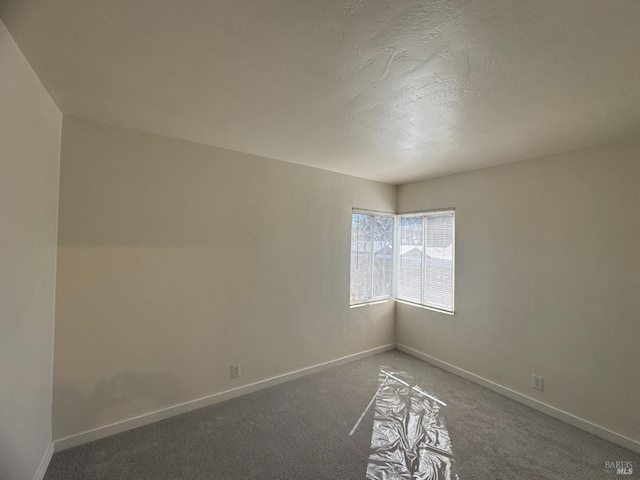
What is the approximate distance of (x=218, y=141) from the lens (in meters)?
2.43

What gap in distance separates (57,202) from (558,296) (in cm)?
416

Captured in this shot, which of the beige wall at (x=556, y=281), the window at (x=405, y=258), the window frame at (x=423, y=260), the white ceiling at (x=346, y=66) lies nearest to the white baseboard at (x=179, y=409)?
the window at (x=405, y=258)

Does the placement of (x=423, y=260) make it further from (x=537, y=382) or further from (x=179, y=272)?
(x=179, y=272)

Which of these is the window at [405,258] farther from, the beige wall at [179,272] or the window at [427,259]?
the beige wall at [179,272]

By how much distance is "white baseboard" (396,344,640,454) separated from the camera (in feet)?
6.82

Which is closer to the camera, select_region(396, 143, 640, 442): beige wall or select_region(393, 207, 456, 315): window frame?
select_region(396, 143, 640, 442): beige wall

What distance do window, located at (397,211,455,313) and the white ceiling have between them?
1.43m

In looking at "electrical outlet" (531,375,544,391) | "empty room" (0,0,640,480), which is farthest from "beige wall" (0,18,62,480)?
"electrical outlet" (531,375,544,391)

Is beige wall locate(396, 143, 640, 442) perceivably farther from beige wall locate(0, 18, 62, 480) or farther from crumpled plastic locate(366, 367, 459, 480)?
beige wall locate(0, 18, 62, 480)

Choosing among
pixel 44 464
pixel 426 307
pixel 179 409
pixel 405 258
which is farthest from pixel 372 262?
pixel 44 464

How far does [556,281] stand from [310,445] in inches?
101

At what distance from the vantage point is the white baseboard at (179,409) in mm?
1950

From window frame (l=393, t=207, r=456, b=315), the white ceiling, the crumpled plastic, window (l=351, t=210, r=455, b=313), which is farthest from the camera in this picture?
window (l=351, t=210, r=455, b=313)

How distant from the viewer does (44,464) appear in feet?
5.60
